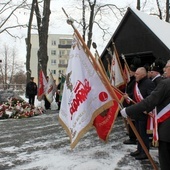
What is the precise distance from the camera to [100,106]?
504 centimetres

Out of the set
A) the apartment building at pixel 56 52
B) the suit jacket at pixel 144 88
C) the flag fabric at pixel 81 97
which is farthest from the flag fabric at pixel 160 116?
the apartment building at pixel 56 52

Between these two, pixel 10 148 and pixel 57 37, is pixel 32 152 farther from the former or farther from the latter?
pixel 57 37

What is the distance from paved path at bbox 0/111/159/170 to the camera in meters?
5.79

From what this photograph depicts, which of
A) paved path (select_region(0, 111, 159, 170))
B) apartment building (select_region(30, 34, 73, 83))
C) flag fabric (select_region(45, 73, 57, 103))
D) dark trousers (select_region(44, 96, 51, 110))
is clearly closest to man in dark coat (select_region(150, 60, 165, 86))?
paved path (select_region(0, 111, 159, 170))

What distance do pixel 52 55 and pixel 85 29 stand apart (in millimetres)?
61336

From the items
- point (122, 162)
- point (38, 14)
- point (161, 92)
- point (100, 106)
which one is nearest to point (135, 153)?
point (122, 162)

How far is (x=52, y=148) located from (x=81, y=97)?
8.09 ft

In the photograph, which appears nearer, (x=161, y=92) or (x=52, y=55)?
(x=161, y=92)

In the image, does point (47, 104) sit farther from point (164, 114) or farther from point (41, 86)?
point (164, 114)

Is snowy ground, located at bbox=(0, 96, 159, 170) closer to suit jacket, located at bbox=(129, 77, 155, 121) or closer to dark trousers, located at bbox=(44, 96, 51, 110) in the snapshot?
suit jacket, located at bbox=(129, 77, 155, 121)

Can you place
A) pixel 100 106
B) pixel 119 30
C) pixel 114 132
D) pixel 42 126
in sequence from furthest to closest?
pixel 119 30, pixel 42 126, pixel 114 132, pixel 100 106

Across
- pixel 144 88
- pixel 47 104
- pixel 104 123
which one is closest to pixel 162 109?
pixel 104 123

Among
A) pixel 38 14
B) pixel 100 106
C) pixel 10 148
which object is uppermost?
pixel 38 14

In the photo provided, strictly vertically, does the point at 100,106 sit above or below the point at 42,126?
above
